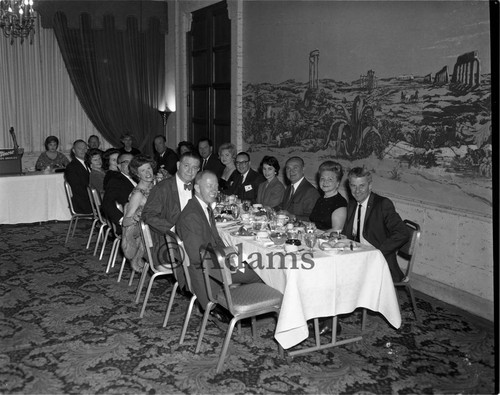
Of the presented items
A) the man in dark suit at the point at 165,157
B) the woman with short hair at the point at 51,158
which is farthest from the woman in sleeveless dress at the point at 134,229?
the woman with short hair at the point at 51,158

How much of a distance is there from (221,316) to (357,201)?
1.51 m

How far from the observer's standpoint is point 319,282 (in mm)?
3902

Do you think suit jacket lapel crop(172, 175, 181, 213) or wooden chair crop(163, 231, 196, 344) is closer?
wooden chair crop(163, 231, 196, 344)

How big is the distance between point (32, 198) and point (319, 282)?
227 inches

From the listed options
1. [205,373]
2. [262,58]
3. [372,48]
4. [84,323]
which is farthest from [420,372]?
[262,58]

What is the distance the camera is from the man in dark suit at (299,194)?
226 inches

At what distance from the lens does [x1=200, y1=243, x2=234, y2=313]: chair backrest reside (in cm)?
362

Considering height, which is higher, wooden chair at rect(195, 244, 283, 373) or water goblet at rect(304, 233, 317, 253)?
water goblet at rect(304, 233, 317, 253)

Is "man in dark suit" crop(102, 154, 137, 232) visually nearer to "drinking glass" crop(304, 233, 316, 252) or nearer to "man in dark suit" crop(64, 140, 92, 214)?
"man in dark suit" crop(64, 140, 92, 214)

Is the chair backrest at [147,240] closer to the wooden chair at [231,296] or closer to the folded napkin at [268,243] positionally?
the wooden chair at [231,296]

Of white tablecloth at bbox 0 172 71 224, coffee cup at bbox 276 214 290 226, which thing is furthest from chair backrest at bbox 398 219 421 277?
white tablecloth at bbox 0 172 71 224

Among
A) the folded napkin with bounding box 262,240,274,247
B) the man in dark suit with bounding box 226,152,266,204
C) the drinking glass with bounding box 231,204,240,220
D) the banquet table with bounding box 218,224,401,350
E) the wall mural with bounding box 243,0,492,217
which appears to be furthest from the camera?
the man in dark suit with bounding box 226,152,266,204

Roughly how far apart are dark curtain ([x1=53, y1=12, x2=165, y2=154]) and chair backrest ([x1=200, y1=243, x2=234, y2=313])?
7006mm

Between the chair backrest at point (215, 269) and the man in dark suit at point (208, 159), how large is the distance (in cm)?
442
